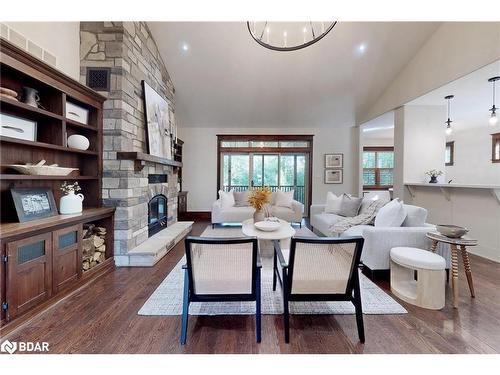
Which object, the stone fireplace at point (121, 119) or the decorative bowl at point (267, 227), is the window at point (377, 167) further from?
the stone fireplace at point (121, 119)

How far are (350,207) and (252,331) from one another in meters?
3.06

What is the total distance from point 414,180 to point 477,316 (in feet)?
10.3

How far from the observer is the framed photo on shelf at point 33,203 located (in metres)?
1.95

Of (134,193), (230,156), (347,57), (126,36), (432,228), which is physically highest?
(347,57)

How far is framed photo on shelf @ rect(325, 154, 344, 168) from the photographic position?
6.64 metres

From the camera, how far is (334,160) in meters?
6.64

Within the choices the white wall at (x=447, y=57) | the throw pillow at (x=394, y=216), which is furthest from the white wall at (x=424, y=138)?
the throw pillow at (x=394, y=216)

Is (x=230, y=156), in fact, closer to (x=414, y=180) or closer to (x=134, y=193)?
(x=134, y=193)

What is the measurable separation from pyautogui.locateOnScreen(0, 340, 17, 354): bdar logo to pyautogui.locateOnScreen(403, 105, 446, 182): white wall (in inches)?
228

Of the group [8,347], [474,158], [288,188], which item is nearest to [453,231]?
[8,347]

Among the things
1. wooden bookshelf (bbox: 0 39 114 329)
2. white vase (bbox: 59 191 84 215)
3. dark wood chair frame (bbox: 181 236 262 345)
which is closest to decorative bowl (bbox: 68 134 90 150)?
wooden bookshelf (bbox: 0 39 114 329)

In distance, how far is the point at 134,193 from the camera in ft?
10.3

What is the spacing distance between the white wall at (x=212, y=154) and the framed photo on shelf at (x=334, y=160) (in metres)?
0.12
